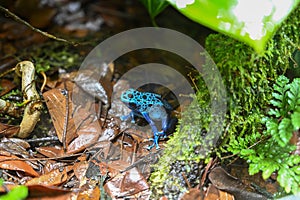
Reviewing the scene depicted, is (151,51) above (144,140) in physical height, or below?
above

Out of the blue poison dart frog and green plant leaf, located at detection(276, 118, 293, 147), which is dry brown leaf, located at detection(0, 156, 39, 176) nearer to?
the blue poison dart frog

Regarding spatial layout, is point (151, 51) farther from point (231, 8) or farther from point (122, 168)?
point (231, 8)

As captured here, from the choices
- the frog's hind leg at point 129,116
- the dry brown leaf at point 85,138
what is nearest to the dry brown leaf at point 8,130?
the dry brown leaf at point 85,138

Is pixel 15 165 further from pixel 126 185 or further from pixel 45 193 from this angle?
pixel 126 185

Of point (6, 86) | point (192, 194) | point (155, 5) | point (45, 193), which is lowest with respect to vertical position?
point (45, 193)

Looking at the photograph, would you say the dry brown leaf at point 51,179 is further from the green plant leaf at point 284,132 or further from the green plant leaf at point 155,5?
the green plant leaf at point 155,5

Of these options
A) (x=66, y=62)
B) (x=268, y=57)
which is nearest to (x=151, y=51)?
(x=66, y=62)

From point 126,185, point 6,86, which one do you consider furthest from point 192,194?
point 6,86
